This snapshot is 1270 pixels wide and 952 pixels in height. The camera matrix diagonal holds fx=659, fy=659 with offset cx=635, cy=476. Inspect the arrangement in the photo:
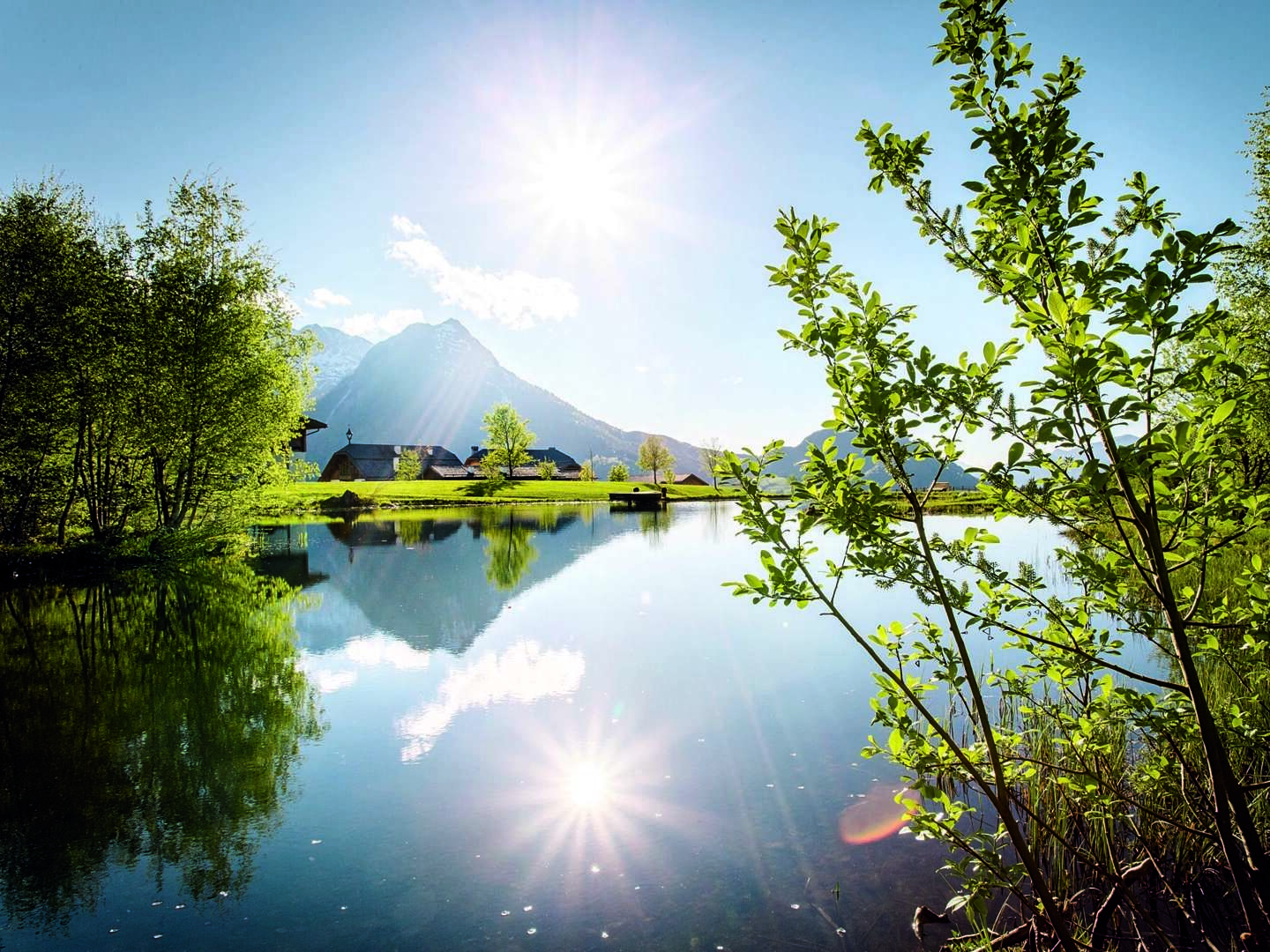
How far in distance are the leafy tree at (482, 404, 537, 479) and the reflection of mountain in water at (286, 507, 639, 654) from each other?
205 ft

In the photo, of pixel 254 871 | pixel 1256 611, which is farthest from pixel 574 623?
pixel 1256 611

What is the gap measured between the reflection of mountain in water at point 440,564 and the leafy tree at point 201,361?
6404 mm

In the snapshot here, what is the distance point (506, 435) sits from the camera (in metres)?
123

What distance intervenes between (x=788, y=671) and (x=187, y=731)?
1100 centimetres

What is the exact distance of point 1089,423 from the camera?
2.99 metres

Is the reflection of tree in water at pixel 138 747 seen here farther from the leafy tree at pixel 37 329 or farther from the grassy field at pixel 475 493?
the grassy field at pixel 475 493

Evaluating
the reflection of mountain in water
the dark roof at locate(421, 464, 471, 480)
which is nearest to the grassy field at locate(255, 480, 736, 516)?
the reflection of mountain in water

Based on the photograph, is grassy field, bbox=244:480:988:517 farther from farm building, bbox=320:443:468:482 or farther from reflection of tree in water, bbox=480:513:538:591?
farm building, bbox=320:443:468:482

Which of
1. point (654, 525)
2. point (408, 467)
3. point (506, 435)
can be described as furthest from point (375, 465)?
point (654, 525)

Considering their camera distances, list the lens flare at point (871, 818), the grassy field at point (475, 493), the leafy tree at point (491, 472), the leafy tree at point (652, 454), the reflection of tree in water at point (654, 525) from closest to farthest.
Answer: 1. the lens flare at point (871, 818)
2. the reflection of tree in water at point (654, 525)
3. the grassy field at point (475, 493)
4. the leafy tree at point (491, 472)
5. the leafy tree at point (652, 454)

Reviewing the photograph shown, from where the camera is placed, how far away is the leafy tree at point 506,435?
12250 cm

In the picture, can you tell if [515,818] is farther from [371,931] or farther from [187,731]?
[187,731]

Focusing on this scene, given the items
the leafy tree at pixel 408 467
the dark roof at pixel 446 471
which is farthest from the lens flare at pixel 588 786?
the dark roof at pixel 446 471

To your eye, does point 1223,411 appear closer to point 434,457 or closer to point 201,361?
point 201,361
